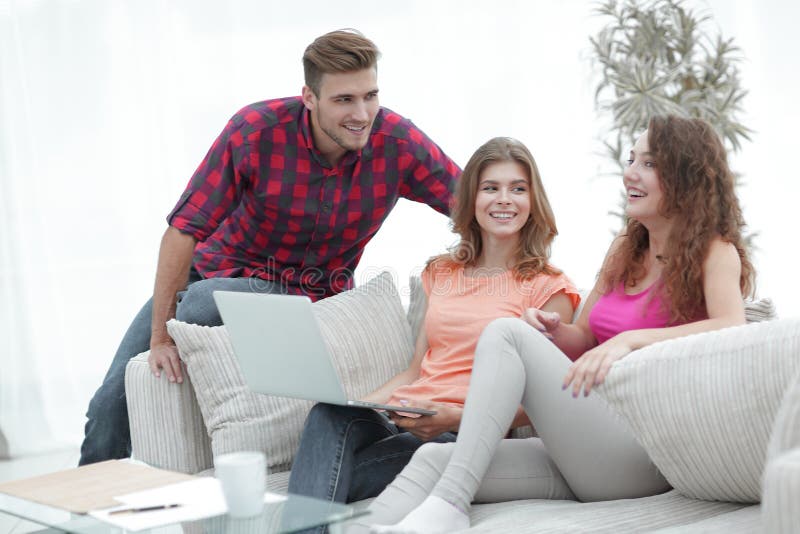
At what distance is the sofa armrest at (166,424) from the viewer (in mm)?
2322

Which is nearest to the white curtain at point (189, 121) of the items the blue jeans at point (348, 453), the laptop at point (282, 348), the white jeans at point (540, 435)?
the blue jeans at point (348, 453)

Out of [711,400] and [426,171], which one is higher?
[426,171]

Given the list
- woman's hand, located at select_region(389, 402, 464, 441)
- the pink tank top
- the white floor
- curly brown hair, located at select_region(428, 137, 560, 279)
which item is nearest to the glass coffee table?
woman's hand, located at select_region(389, 402, 464, 441)

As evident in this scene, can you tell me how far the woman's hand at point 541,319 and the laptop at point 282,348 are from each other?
0.31m

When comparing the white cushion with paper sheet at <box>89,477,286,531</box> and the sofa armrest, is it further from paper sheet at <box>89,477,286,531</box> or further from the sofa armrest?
the sofa armrest

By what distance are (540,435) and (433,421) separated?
271mm

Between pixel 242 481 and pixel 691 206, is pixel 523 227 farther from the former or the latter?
pixel 242 481

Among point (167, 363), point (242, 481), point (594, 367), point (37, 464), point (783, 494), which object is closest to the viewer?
point (783, 494)

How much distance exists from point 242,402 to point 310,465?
32 cm

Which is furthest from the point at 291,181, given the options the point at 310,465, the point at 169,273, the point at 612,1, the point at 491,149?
the point at 612,1

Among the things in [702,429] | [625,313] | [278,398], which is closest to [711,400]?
[702,429]

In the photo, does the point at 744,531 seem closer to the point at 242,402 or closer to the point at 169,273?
the point at 242,402

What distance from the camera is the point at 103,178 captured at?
14.6ft

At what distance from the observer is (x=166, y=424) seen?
2328mm
